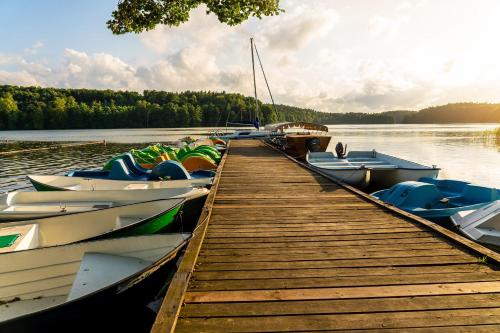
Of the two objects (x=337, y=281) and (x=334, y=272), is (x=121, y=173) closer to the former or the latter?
(x=334, y=272)

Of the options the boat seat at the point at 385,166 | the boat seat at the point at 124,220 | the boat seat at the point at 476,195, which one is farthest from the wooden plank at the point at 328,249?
the boat seat at the point at 385,166

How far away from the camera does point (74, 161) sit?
2866 centimetres

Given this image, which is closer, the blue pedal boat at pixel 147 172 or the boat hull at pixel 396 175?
the blue pedal boat at pixel 147 172

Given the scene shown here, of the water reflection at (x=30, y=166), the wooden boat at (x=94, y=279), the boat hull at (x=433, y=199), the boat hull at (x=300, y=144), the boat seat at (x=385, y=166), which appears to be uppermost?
the boat hull at (x=300, y=144)

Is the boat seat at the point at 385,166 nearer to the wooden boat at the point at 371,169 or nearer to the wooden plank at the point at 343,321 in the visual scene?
the wooden boat at the point at 371,169

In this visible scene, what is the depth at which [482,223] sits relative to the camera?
7.19 meters

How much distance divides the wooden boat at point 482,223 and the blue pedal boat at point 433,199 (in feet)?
1.30

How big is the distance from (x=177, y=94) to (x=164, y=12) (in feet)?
422

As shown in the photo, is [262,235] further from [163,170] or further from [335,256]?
[163,170]

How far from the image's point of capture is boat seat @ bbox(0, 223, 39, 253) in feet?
19.1

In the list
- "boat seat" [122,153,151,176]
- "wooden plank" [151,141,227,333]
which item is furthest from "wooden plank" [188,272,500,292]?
"boat seat" [122,153,151,176]

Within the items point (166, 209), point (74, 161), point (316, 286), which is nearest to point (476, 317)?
point (316, 286)

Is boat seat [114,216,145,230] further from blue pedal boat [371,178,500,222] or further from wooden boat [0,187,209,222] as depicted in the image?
blue pedal boat [371,178,500,222]

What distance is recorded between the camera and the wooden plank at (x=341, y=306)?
317 cm
